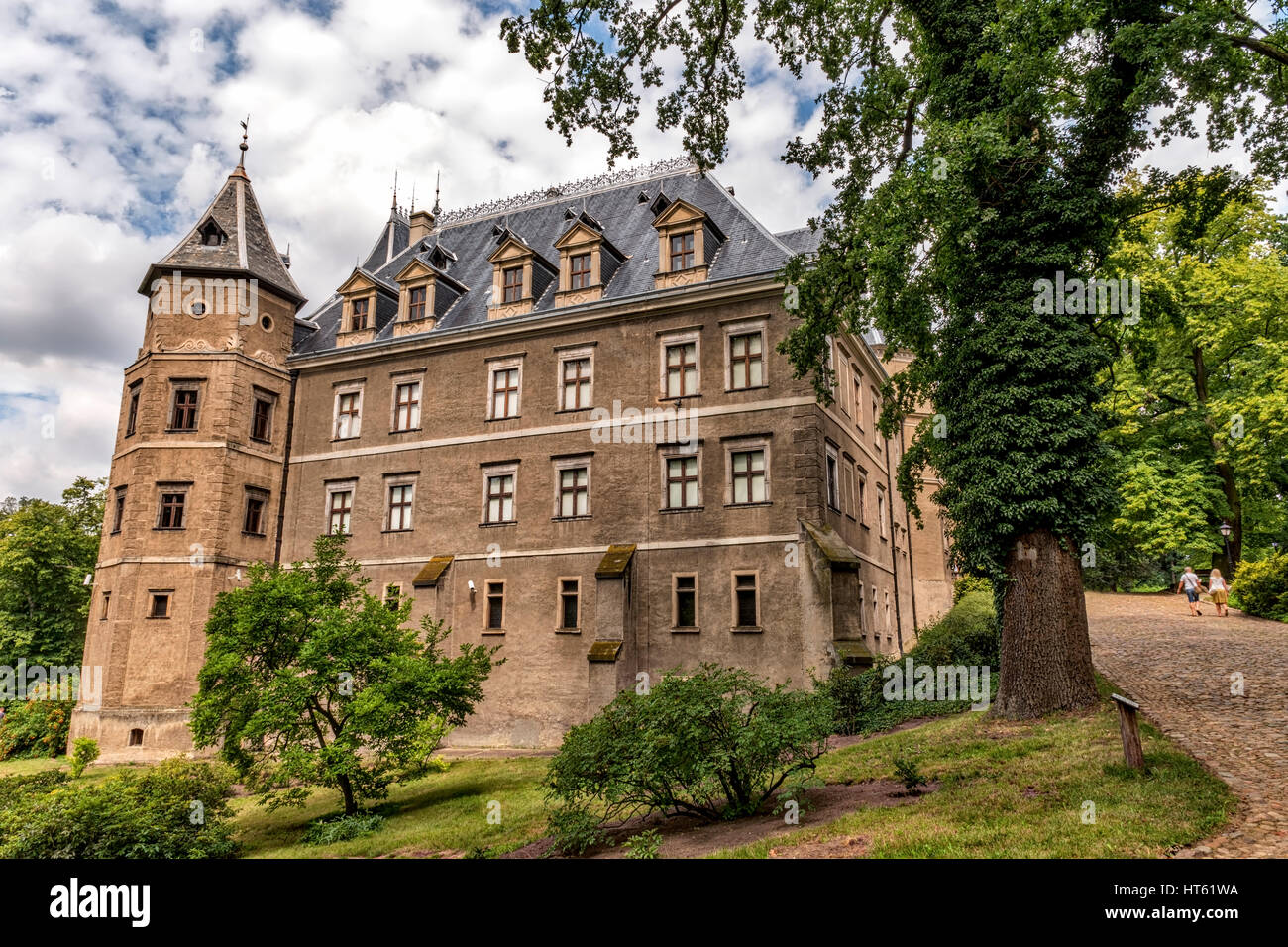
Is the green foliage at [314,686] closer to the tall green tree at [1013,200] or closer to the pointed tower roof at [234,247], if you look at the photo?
the tall green tree at [1013,200]

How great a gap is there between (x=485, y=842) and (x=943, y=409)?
457 inches

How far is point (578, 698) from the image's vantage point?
23.6 meters

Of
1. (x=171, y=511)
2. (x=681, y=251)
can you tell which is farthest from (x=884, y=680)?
(x=171, y=511)

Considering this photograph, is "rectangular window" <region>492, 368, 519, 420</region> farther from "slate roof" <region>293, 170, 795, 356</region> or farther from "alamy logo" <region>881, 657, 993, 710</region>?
"alamy logo" <region>881, 657, 993, 710</region>

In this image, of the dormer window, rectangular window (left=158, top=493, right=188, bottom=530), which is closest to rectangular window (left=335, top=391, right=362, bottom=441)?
rectangular window (left=158, top=493, right=188, bottom=530)

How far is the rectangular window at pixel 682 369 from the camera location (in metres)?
24.6

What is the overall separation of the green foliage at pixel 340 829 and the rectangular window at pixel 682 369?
14221 mm

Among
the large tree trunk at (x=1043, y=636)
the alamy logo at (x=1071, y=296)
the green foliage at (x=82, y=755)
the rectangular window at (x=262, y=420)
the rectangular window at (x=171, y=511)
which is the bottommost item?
the green foliage at (x=82, y=755)

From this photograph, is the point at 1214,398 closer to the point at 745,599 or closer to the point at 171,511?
the point at 745,599

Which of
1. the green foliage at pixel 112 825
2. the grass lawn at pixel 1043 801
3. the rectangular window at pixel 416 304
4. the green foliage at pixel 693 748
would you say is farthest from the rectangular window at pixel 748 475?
the green foliage at pixel 112 825

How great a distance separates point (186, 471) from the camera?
2816 centimetres
